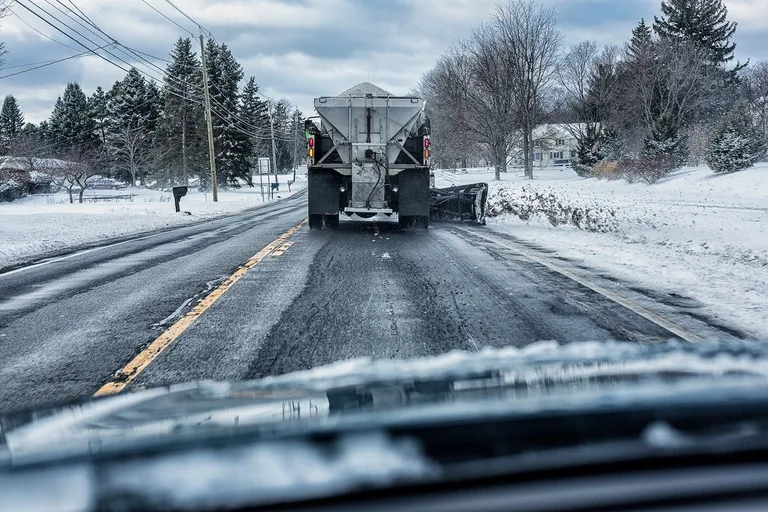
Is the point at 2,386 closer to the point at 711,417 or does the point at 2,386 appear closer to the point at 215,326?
the point at 215,326

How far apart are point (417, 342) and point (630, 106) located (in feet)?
162

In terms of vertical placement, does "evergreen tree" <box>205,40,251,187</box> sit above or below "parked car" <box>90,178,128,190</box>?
above

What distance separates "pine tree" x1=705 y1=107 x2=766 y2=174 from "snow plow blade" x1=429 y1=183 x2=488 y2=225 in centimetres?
1818

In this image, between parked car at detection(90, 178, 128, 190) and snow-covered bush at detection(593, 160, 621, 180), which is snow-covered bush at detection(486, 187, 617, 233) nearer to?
snow-covered bush at detection(593, 160, 621, 180)

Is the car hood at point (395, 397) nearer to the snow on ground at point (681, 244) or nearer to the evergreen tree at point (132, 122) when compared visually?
the snow on ground at point (681, 244)

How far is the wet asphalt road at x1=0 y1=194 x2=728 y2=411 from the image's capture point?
13.5 feet

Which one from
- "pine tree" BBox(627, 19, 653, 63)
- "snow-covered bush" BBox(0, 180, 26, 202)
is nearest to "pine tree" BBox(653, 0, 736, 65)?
"pine tree" BBox(627, 19, 653, 63)

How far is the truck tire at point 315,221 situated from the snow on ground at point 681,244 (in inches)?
158

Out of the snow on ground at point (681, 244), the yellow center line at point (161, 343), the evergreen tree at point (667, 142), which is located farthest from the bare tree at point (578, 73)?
the yellow center line at point (161, 343)

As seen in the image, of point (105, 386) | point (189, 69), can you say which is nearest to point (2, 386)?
point (105, 386)

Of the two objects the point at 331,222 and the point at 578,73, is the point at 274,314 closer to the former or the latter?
the point at 331,222

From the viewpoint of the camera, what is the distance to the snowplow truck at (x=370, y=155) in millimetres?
12820

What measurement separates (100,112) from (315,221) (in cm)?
7582

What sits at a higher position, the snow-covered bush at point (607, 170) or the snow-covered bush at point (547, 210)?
the snow-covered bush at point (607, 170)
